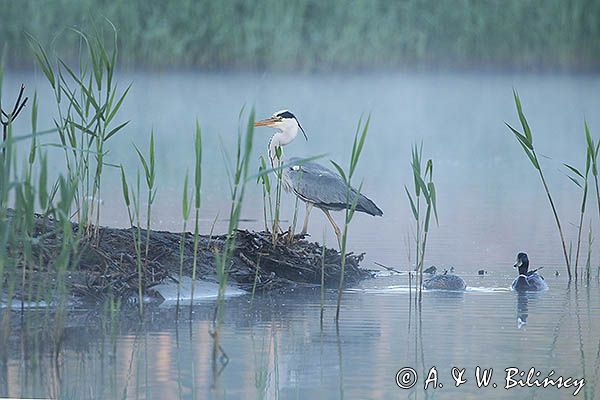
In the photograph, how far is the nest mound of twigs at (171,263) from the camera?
470 cm

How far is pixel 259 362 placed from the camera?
397 cm

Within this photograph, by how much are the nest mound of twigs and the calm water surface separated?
121mm

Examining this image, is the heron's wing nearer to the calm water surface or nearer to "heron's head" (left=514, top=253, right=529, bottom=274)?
the calm water surface

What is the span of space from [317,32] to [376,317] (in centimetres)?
807

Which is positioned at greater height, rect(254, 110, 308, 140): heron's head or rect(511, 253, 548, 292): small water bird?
rect(254, 110, 308, 140): heron's head

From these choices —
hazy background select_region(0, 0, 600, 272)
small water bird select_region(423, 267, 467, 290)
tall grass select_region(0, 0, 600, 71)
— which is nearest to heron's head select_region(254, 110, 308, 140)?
small water bird select_region(423, 267, 467, 290)

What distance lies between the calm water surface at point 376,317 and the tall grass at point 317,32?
→ 2.54ft

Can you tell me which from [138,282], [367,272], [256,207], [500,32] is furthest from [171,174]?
[138,282]

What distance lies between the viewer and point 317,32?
41.0 feet

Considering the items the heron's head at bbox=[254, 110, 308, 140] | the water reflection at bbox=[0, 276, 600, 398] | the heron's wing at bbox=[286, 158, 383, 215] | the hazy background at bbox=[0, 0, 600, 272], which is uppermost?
the hazy background at bbox=[0, 0, 600, 272]

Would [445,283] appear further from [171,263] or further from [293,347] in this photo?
[293,347]

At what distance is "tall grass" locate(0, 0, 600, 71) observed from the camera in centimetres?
1102

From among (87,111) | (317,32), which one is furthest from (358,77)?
(87,111)

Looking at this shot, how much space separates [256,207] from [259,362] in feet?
12.1
